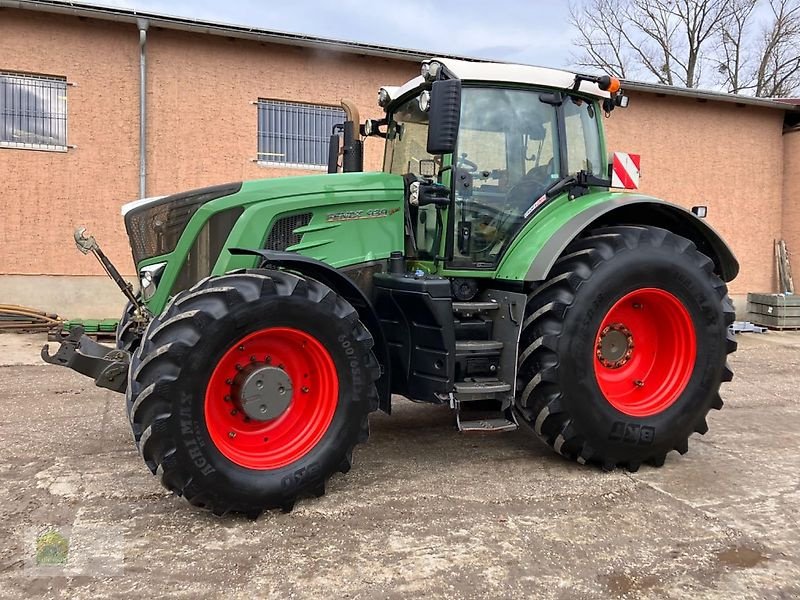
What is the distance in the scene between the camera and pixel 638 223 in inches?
186

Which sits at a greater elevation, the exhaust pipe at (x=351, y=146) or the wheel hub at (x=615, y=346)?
the exhaust pipe at (x=351, y=146)

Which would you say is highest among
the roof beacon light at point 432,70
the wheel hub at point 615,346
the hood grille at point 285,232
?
the roof beacon light at point 432,70

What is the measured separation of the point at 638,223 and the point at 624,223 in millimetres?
105

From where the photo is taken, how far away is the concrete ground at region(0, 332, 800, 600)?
110 inches

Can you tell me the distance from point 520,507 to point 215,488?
1562 millimetres

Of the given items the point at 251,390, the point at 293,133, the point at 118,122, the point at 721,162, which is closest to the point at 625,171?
the point at 251,390

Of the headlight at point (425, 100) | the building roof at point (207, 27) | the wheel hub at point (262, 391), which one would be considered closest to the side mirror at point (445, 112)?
the headlight at point (425, 100)

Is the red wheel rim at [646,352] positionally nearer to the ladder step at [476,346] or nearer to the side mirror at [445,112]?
the ladder step at [476,346]

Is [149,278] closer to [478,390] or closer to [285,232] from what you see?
[285,232]

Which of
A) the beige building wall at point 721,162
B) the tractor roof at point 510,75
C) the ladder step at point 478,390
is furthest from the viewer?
the beige building wall at point 721,162

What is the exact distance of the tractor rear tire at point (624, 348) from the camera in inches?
155

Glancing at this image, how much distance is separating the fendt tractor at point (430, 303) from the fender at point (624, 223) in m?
0.02


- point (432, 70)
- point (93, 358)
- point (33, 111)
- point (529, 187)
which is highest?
point (33, 111)

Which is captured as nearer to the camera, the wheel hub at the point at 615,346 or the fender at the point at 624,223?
the fender at the point at 624,223
